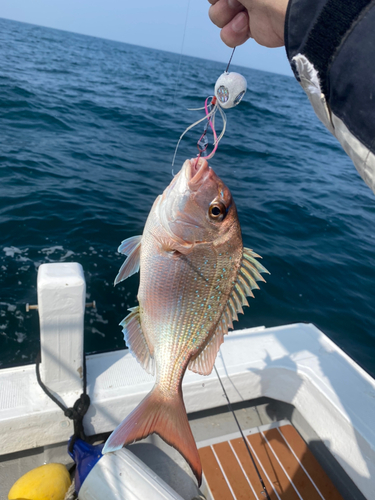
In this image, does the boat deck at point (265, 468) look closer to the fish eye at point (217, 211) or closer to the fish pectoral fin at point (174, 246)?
the fish pectoral fin at point (174, 246)

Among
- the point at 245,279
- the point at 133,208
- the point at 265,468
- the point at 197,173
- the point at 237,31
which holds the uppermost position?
the point at 237,31

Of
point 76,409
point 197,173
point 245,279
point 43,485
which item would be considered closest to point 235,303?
point 245,279

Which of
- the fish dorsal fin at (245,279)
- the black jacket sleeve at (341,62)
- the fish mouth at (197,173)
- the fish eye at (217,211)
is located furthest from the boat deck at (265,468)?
the black jacket sleeve at (341,62)

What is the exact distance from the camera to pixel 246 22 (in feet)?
5.53

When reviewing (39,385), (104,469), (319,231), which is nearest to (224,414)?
(104,469)

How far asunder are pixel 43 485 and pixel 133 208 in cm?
558

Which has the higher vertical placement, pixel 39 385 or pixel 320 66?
pixel 320 66

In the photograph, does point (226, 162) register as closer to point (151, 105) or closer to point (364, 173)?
point (151, 105)

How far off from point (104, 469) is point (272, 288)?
408 cm

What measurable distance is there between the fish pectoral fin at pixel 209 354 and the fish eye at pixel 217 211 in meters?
0.51

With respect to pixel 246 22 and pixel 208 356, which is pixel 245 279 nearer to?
pixel 208 356

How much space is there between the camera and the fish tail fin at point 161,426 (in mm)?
1491

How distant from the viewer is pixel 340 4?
0.90m

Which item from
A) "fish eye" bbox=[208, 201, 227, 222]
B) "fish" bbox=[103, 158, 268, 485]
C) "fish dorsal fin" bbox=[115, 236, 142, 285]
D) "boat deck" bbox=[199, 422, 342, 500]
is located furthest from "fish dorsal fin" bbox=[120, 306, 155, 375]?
"boat deck" bbox=[199, 422, 342, 500]
